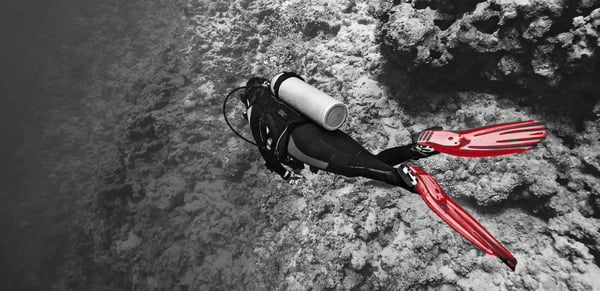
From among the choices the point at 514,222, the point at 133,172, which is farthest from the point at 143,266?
the point at 514,222

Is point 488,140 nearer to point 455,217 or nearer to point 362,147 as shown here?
point 455,217

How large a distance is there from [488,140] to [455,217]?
3.02 ft

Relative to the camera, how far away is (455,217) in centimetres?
278

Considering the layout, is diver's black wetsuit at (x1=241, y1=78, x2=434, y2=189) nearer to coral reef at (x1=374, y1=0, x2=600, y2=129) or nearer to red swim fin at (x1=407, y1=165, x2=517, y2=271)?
red swim fin at (x1=407, y1=165, x2=517, y2=271)

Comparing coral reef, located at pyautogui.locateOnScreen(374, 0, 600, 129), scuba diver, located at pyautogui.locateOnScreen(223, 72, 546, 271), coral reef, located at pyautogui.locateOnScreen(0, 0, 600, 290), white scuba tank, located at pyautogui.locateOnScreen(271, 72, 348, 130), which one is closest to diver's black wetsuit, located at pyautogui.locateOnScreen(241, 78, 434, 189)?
scuba diver, located at pyautogui.locateOnScreen(223, 72, 546, 271)

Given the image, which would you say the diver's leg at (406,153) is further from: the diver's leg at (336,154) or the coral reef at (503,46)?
the coral reef at (503,46)

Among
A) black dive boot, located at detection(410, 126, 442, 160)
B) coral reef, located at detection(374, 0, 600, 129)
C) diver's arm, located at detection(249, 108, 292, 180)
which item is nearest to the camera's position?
black dive boot, located at detection(410, 126, 442, 160)

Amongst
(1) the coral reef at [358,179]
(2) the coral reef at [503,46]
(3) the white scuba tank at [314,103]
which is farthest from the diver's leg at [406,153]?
(2) the coral reef at [503,46]

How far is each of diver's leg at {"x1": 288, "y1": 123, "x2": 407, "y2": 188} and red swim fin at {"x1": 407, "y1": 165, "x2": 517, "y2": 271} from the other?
0.73ft

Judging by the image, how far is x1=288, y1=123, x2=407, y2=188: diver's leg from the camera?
2674 mm

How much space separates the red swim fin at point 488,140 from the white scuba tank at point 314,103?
0.90 metres

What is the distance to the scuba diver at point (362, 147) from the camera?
8.82 feet

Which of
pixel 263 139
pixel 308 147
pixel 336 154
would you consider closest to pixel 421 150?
pixel 336 154

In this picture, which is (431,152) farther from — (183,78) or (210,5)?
(210,5)
